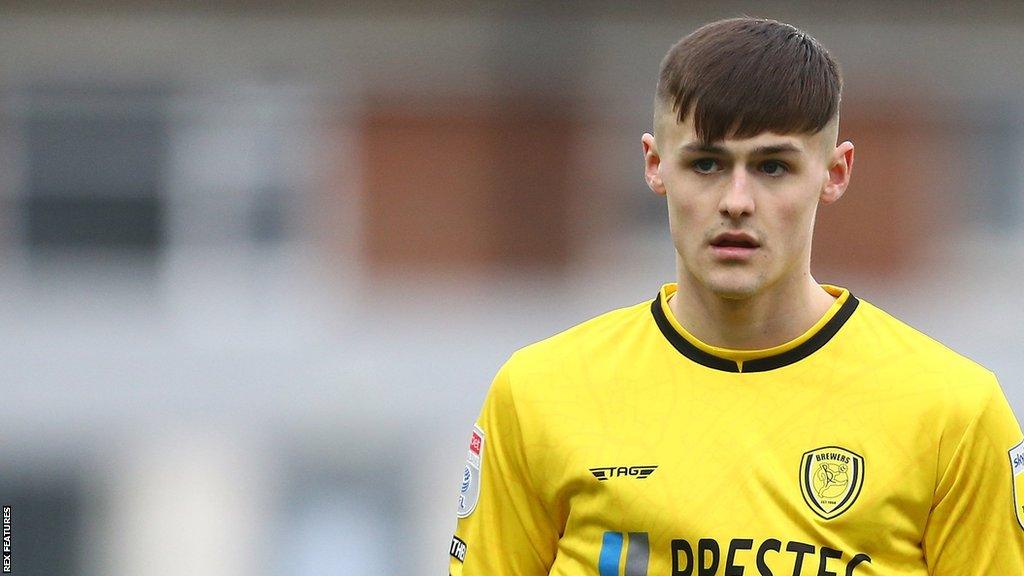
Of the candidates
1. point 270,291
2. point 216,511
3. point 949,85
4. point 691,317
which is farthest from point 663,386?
point 949,85

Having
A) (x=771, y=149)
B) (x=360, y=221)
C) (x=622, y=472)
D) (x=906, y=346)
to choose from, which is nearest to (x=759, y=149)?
(x=771, y=149)

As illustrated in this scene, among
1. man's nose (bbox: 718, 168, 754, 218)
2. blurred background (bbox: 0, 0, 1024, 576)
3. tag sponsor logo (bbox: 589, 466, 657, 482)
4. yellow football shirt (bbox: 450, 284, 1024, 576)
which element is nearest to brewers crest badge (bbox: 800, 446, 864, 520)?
yellow football shirt (bbox: 450, 284, 1024, 576)

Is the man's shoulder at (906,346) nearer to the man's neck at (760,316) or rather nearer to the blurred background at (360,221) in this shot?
the man's neck at (760,316)

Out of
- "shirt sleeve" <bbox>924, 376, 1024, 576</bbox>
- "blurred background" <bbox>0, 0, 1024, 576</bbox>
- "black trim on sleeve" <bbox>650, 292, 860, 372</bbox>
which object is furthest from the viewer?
"blurred background" <bbox>0, 0, 1024, 576</bbox>

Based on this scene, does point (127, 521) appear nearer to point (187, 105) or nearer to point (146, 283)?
point (146, 283)

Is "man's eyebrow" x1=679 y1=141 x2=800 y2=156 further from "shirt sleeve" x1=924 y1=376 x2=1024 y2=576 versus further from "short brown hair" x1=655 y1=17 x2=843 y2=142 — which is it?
"shirt sleeve" x1=924 y1=376 x2=1024 y2=576

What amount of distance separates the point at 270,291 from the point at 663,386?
9605 millimetres

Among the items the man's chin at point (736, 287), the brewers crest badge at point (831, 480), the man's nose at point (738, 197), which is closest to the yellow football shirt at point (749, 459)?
the brewers crest badge at point (831, 480)

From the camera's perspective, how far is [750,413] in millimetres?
2141

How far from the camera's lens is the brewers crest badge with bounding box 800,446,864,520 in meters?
2.04

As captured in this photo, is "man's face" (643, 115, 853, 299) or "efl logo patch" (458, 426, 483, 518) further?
"efl logo patch" (458, 426, 483, 518)

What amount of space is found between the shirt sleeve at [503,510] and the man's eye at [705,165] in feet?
1.40

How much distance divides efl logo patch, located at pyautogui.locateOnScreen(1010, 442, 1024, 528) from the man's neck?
0.33 m

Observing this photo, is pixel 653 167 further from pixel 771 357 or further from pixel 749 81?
pixel 771 357
